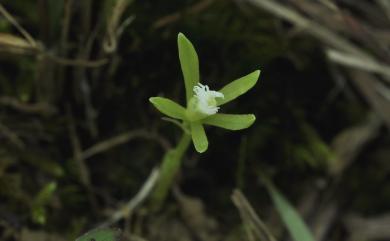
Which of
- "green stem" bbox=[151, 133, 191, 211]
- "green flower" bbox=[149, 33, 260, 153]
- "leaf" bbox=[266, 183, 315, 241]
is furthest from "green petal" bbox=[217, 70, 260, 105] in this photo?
"leaf" bbox=[266, 183, 315, 241]

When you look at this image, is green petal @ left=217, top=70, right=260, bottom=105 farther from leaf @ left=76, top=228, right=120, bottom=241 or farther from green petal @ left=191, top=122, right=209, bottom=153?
leaf @ left=76, top=228, right=120, bottom=241

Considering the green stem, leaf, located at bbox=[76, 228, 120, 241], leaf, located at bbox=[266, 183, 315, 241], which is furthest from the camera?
leaf, located at bbox=[266, 183, 315, 241]

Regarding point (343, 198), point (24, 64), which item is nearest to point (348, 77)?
point (343, 198)

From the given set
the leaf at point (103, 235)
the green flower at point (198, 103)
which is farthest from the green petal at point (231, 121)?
the leaf at point (103, 235)

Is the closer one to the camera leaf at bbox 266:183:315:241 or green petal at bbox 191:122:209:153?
green petal at bbox 191:122:209:153

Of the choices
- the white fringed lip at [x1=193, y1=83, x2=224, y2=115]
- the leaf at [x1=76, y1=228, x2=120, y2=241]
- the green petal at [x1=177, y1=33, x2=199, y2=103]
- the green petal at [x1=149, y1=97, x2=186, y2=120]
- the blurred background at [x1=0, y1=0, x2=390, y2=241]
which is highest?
the blurred background at [x1=0, y1=0, x2=390, y2=241]

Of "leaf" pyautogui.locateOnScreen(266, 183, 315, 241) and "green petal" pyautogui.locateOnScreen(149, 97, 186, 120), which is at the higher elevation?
"green petal" pyautogui.locateOnScreen(149, 97, 186, 120)

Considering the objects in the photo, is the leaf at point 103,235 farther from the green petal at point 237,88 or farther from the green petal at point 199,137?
the green petal at point 237,88
